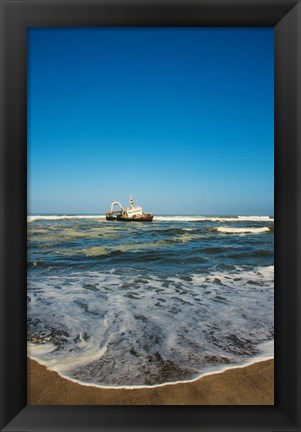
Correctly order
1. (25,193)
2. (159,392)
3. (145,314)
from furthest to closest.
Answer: (145,314), (159,392), (25,193)

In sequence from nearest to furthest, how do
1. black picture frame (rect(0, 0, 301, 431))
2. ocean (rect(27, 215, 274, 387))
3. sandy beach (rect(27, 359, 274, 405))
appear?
black picture frame (rect(0, 0, 301, 431)), sandy beach (rect(27, 359, 274, 405)), ocean (rect(27, 215, 274, 387))

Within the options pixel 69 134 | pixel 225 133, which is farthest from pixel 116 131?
pixel 225 133

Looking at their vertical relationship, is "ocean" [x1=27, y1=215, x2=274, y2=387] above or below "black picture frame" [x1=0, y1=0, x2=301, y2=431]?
below

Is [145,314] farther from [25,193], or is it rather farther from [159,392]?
[25,193]

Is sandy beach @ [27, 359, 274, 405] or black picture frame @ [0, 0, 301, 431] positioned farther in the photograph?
sandy beach @ [27, 359, 274, 405]

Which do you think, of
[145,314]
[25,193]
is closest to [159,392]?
[145,314]
